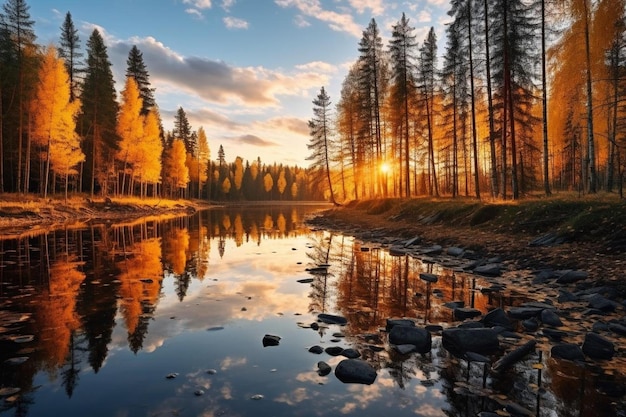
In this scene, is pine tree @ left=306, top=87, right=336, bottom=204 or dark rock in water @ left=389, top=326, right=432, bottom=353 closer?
dark rock in water @ left=389, top=326, right=432, bottom=353

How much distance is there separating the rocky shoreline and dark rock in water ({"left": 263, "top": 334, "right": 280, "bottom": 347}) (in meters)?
2.01

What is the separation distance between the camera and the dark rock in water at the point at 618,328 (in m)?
5.96

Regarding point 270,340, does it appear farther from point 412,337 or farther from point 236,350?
point 412,337

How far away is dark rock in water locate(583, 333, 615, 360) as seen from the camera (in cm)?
521

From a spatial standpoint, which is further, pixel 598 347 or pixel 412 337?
pixel 412 337

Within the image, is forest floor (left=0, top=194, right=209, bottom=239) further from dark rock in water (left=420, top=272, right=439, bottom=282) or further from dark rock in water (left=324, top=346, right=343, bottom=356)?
dark rock in water (left=420, top=272, right=439, bottom=282)

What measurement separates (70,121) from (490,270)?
36886mm

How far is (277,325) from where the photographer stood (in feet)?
23.6

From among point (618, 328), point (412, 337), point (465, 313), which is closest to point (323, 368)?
point (412, 337)

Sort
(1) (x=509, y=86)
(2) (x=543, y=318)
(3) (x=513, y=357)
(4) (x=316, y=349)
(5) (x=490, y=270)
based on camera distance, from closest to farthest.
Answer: (3) (x=513, y=357) < (4) (x=316, y=349) < (2) (x=543, y=318) < (5) (x=490, y=270) < (1) (x=509, y=86)

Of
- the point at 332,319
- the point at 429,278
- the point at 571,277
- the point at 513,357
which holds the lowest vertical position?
the point at 332,319

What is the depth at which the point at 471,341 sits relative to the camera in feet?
18.6

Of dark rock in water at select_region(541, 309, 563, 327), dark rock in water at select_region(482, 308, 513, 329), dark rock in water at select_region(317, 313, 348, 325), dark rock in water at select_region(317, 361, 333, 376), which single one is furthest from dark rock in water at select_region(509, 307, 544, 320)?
dark rock in water at select_region(317, 361, 333, 376)

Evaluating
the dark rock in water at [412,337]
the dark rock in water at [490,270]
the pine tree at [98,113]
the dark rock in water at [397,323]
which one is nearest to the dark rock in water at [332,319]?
the dark rock in water at [397,323]
